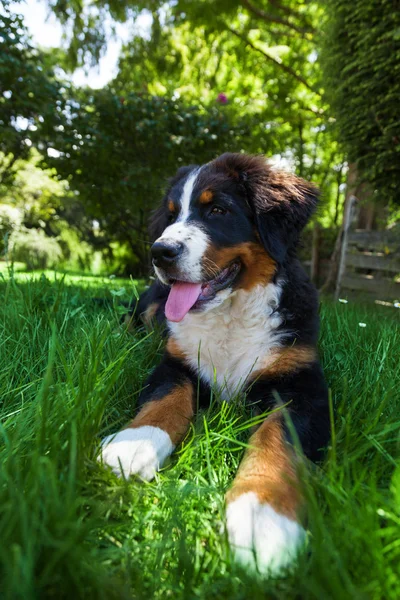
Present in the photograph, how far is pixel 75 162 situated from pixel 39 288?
5378 millimetres

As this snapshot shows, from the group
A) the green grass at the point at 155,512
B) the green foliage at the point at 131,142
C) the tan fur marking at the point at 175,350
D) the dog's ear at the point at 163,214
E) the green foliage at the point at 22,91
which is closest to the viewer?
the green grass at the point at 155,512

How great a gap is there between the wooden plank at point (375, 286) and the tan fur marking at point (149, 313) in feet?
12.5

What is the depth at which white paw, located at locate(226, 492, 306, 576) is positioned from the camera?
1.11 m

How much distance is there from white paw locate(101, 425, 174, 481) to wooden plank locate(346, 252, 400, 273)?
5.16 m

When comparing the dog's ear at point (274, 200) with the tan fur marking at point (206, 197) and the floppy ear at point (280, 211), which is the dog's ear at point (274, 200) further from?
the tan fur marking at point (206, 197)

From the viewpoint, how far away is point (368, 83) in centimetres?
491

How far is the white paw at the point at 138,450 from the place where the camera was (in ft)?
5.13

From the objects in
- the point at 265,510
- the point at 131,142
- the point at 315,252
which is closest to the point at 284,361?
the point at 265,510

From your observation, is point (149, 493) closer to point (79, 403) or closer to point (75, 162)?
point (79, 403)

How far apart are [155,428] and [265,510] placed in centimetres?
63

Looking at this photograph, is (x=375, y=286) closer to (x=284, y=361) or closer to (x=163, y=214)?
(x=163, y=214)

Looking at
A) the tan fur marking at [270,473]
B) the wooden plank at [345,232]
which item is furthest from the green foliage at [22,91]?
the tan fur marking at [270,473]

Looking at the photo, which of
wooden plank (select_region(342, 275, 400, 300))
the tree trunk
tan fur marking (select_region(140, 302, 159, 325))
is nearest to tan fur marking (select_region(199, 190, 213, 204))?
tan fur marking (select_region(140, 302, 159, 325))

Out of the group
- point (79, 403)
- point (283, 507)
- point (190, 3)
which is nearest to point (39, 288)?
point (79, 403)
